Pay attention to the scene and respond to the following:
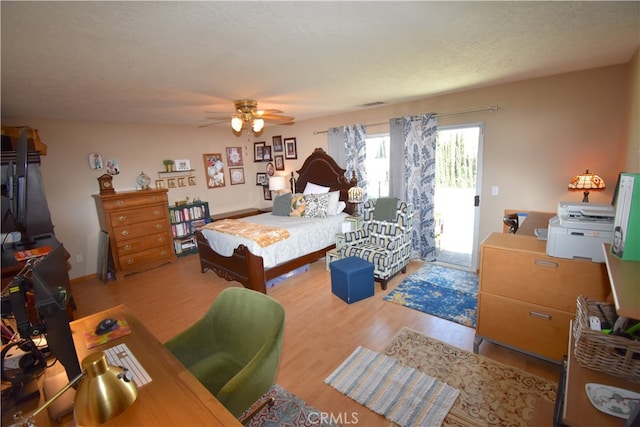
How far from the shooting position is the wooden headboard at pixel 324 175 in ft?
15.4

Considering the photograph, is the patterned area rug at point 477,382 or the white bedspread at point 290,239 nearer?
the patterned area rug at point 477,382

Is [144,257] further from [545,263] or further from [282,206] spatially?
[545,263]

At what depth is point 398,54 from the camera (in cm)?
208

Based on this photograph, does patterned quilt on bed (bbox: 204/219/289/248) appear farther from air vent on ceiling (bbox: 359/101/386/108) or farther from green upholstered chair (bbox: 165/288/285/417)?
air vent on ceiling (bbox: 359/101/386/108)

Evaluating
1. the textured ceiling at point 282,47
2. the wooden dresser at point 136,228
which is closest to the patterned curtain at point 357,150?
the textured ceiling at point 282,47

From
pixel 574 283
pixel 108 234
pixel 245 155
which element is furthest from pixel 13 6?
pixel 245 155

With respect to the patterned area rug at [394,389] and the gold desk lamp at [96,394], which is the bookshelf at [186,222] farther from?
the gold desk lamp at [96,394]

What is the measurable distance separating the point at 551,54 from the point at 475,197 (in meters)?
1.78

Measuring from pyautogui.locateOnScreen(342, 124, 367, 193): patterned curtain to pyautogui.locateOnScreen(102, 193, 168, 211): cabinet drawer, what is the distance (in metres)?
3.12

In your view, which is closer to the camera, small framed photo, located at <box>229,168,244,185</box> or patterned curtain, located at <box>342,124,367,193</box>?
patterned curtain, located at <box>342,124,367,193</box>

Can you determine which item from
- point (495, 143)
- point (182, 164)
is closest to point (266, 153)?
point (182, 164)

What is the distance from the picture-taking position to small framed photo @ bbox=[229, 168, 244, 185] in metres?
5.92

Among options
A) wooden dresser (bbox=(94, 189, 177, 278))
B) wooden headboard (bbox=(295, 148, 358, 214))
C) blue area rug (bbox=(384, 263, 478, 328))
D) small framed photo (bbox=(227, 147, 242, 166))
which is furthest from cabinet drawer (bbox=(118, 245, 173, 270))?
blue area rug (bbox=(384, 263, 478, 328))

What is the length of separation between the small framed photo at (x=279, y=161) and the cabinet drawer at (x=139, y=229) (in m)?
2.38
